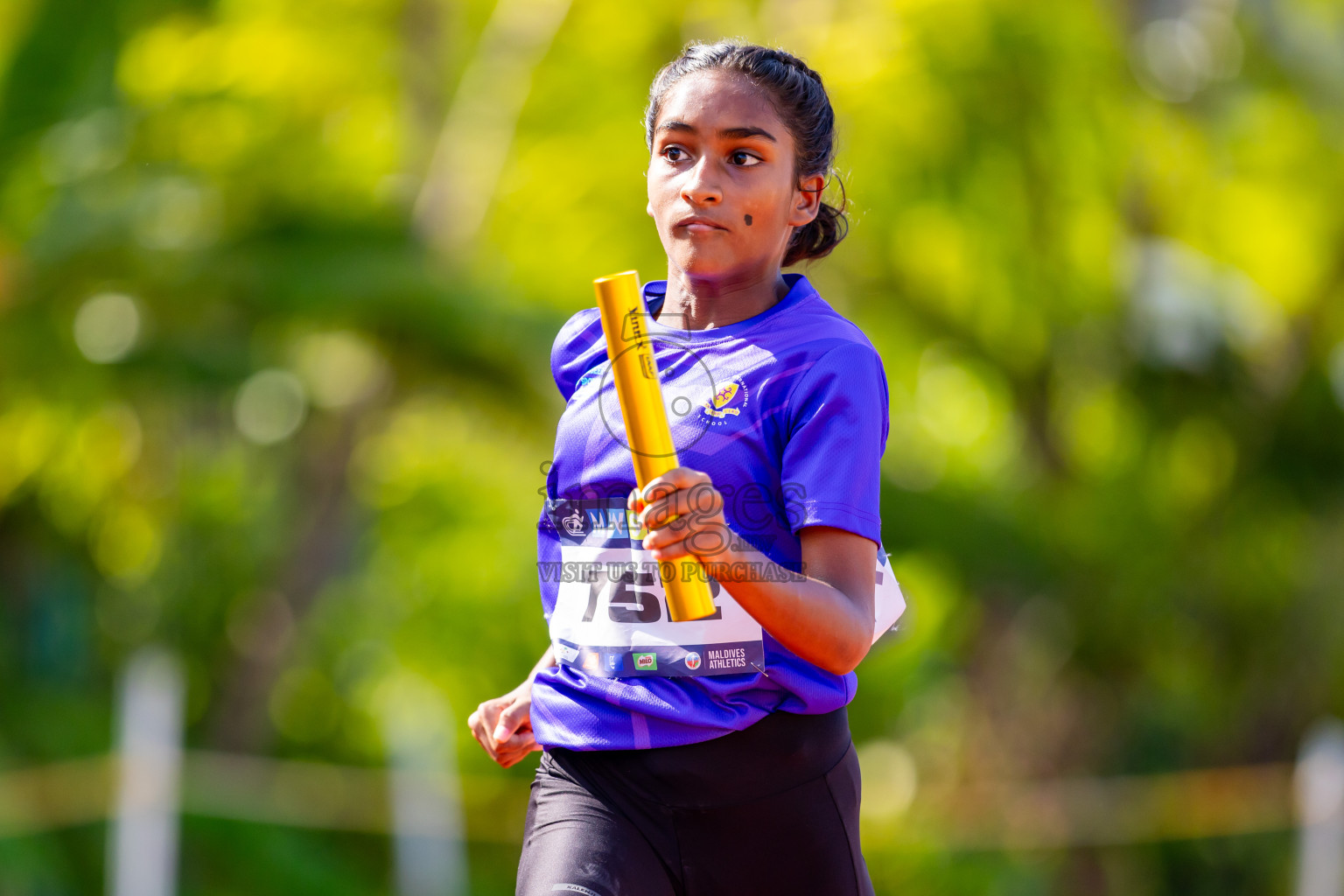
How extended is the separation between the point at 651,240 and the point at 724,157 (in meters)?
9.46

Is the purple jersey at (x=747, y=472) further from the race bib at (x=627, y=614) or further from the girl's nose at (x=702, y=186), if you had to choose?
the girl's nose at (x=702, y=186)

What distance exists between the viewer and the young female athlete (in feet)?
6.49

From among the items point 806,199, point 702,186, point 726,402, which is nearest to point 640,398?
point 726,402

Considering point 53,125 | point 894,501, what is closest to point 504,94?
point 53,125

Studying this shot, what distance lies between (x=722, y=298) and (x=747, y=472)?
0.31 metres

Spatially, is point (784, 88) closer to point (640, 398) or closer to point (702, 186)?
point (702, 186)

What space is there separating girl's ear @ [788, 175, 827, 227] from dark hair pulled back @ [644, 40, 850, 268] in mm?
11

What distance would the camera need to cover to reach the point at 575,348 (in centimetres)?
238

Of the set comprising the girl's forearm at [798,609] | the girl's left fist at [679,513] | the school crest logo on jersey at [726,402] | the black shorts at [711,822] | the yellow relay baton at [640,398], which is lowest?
the black shorts at [711,822]

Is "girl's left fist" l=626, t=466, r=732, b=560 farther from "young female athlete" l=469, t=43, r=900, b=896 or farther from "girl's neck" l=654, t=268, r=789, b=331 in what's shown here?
"girl's neck" l=654, t=268, r=789, b=331

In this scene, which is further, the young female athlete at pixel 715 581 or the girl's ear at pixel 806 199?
the girl's ear at pixel 806 199

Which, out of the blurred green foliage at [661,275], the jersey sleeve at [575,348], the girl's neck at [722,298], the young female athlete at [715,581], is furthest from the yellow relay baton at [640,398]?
the blurred green foliage at [661,275]

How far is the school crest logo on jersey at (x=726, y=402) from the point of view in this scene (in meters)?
2.00

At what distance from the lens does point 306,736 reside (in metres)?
11.2
